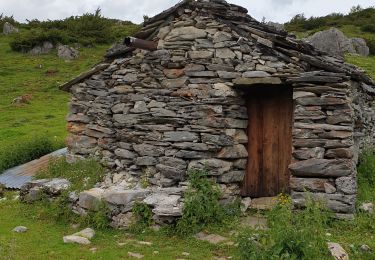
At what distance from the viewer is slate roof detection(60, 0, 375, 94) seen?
8953 millimetres

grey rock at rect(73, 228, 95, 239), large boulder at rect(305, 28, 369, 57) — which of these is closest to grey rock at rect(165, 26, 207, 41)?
grey rock at rect(73, 228, 95, 239)

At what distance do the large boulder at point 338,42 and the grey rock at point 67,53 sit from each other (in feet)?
49.9

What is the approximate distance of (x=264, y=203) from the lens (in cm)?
1006

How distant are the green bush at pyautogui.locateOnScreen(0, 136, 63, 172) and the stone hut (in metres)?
4.72

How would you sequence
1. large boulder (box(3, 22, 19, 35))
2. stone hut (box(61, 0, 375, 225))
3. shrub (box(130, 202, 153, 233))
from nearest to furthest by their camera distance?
stone hut (box(61, 0, 375, 225))
shrub (box(130, 202, 153, 233))
large boulder (box(3, 22, 19, 35))

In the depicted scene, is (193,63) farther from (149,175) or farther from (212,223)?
(212,223)

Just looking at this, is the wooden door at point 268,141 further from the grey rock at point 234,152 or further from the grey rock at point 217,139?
the grey rock at point 217,139

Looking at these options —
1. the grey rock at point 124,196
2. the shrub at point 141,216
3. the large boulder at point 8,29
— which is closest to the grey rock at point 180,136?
the grey rock at point 124,196

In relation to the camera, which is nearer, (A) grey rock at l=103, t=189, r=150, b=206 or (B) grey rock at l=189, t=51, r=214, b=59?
(A) grey rock at l=103, t=189, r=150, b=206

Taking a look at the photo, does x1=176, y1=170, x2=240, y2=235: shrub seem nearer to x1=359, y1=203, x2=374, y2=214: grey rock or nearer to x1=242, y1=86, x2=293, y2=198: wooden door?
x1=242, y1=86, x2=293, y2=198: wooden door

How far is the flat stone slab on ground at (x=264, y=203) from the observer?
982 cm

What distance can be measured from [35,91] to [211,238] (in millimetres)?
19705

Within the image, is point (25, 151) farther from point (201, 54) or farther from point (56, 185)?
point (201, 54)

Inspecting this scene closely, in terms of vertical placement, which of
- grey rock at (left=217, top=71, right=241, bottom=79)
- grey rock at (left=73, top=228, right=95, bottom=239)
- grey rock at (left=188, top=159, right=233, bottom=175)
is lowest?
grey rock at (left=73, top=228, right=95, bottom=239)
